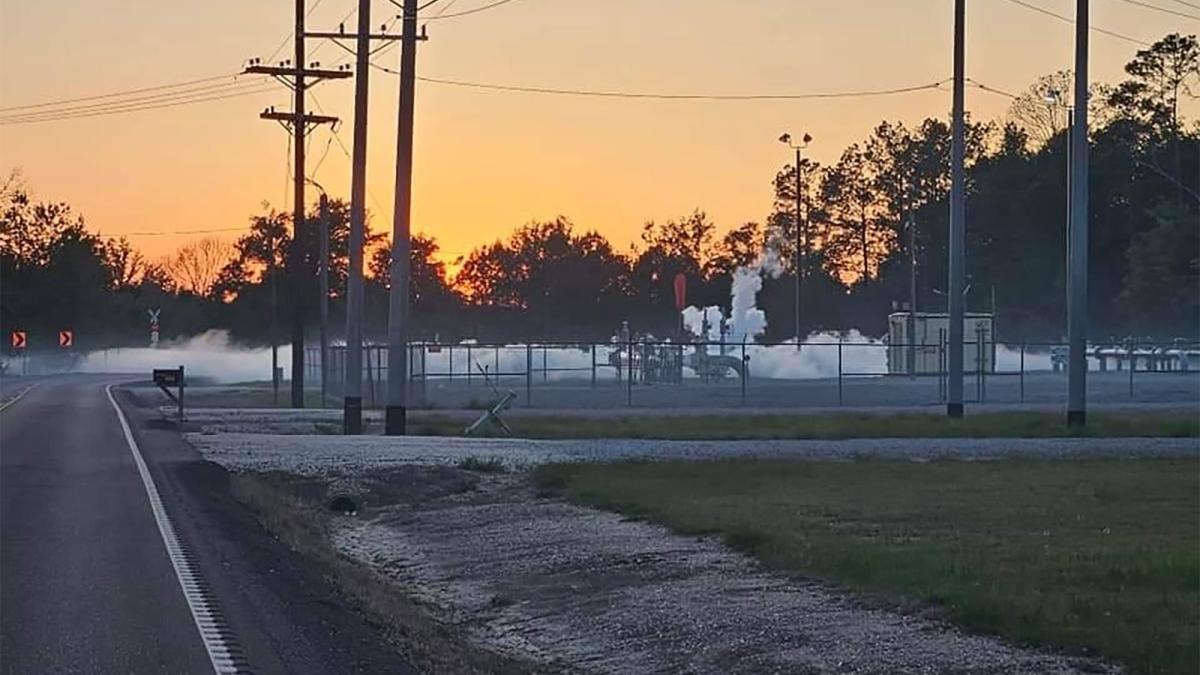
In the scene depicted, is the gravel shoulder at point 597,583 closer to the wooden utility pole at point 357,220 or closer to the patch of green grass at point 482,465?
the patch of green grass at point 482,465

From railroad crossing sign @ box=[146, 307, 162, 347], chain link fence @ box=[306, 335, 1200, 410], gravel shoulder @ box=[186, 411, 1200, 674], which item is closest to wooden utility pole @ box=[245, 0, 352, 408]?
chain link fence @ box=[306, 335, 1200, 410]

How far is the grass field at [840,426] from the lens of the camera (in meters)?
39.8

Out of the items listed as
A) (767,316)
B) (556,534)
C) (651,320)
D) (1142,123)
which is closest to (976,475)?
(556,534)

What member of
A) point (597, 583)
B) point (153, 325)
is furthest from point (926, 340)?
point (153, 325)

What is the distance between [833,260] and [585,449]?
92538 millimetres

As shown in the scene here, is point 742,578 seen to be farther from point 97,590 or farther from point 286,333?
point 286,333

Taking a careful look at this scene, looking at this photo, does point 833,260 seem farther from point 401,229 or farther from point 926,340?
point 401,229

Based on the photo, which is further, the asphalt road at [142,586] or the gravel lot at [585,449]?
the gravel lot at [585,449]

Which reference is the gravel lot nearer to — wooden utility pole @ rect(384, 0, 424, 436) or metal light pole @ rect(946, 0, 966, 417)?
wooden utility pole @ rect(384, 0, 424, 436)

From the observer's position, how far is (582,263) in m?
140

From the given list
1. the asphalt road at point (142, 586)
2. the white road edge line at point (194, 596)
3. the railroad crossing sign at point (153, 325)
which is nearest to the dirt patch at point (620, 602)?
the asphalt road at point (142, 586)

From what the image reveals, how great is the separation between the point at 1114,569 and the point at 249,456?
20.7 m

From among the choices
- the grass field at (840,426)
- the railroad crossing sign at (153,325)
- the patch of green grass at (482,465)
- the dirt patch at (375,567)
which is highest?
the railroad crossing sign at (153,325)

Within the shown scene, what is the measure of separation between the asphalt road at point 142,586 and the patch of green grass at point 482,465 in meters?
3.76
